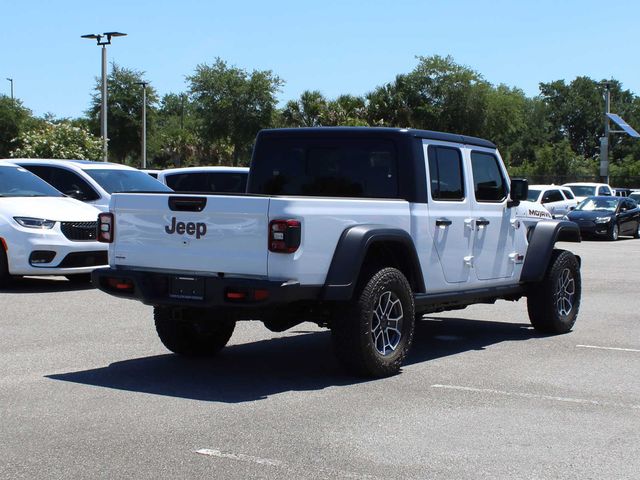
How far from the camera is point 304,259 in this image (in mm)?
7457

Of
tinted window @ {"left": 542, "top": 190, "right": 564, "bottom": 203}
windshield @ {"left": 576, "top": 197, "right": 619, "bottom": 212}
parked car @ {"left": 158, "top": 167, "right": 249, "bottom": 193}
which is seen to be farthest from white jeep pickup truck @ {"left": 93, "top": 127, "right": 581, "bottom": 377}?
tinted window @ {"left": 542, "top": 190, "right": 564, "bottom": 203}

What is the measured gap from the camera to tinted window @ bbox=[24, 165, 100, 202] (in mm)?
16219

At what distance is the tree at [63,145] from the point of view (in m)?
34.7

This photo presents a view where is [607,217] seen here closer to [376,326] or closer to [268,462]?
[376,326]

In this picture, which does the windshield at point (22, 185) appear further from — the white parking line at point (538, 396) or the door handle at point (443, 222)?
the white parking line at point (538, 396)

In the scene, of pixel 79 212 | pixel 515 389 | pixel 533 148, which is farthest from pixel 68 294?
pixel 533 148

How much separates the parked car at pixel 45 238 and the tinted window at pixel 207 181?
5.38m

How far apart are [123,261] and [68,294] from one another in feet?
19.7

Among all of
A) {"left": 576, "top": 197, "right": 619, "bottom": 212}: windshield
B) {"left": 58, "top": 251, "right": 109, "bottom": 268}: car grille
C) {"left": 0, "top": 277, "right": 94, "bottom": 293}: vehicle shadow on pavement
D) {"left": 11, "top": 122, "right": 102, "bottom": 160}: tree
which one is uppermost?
{"left": 11, "top": 122, "right": 102, "bottom": 160}: tree

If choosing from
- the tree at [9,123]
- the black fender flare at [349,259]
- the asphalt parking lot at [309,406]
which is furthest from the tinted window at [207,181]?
the tree at [9,123]

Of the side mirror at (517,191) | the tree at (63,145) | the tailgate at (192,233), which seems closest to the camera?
the tailgate at (192,233)

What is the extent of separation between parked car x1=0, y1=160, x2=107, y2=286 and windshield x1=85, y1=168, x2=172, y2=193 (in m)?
1.54

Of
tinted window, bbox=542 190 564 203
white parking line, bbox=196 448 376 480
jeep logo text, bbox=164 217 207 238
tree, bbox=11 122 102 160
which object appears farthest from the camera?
tree, bbox=11 122 102 160

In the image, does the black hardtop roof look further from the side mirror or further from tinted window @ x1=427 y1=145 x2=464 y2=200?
the side mirror
